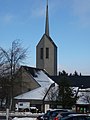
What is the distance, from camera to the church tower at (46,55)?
105 meters

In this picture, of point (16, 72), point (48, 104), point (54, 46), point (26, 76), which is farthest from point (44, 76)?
point (16, 72)

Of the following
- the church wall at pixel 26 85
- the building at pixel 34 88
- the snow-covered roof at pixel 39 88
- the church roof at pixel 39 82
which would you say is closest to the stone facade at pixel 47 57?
the building at pixel 34 88

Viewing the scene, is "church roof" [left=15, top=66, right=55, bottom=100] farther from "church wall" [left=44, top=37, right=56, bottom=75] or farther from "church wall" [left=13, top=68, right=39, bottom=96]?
"church wall" [left=44, top=37, right=56, bottom=75]

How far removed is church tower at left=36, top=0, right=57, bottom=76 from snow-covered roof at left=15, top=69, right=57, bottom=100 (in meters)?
6.91

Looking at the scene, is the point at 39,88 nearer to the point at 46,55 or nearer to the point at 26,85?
the point at 26,85

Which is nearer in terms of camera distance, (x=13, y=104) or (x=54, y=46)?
(x=13, y=104)

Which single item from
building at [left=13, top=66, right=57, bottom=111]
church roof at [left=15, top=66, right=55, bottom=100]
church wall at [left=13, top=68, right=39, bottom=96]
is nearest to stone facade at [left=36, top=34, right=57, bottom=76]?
building at [left=13, top=66, right=57, bottom=111]

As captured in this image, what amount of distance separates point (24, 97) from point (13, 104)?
2.92 metres

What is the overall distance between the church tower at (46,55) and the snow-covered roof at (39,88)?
22.7 ft

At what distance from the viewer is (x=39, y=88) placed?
279ft

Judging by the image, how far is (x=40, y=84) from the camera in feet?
285

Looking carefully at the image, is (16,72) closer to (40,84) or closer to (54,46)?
(40,84)

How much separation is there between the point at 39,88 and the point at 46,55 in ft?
69.7

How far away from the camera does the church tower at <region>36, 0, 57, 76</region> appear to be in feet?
344
